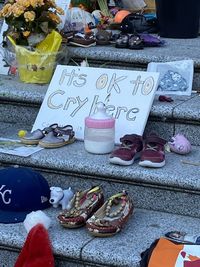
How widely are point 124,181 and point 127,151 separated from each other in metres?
0.14

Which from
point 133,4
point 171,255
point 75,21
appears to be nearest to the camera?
point 171,255

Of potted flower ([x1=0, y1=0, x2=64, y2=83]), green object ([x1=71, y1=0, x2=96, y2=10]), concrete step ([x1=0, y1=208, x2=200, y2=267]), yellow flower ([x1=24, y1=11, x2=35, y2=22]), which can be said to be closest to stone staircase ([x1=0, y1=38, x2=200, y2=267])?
concrete step ([x1=0, y1=208, x2=200, y2=267])

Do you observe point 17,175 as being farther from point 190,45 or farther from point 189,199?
point 190,45

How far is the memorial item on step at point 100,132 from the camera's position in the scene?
3.07 metres

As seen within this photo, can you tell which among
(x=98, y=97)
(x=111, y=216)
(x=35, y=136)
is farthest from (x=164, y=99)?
(x=111, y=216)

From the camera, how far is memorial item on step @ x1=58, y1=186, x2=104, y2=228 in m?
2.71

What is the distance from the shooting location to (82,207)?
278cm

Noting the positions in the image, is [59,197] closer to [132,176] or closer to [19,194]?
[19,194]

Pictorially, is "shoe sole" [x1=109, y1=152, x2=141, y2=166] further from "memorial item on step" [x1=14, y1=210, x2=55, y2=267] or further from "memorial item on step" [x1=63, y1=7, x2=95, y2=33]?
"memorial item on step" [x1=63, y1=7, x2=95, y2=33]

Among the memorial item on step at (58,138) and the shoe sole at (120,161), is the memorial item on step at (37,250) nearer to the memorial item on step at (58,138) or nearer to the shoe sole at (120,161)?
the shoe sole at (120,161)

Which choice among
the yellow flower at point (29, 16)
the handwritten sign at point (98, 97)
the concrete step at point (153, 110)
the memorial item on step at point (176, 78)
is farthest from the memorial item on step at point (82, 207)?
the yellow flower at point (29, 16)

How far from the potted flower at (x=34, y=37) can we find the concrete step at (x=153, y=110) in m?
0.09

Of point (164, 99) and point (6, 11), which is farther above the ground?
point (6, 11)

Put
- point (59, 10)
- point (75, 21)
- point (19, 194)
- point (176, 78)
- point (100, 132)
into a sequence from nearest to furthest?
point (19, 194) < point (100, 132) < point (176, 78) < point (59, 10) < point (75, 21)
